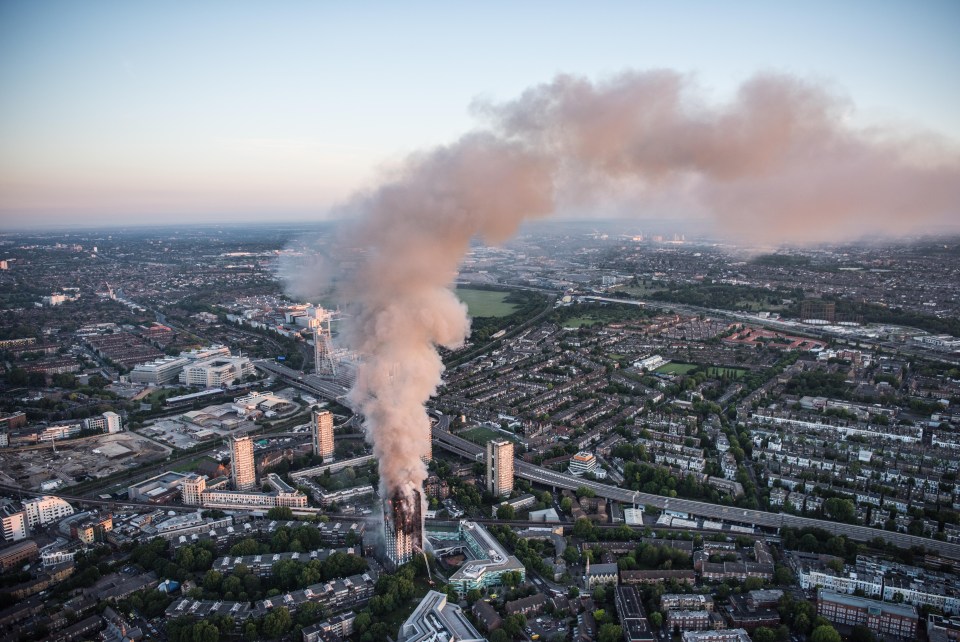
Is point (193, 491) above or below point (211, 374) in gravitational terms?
below

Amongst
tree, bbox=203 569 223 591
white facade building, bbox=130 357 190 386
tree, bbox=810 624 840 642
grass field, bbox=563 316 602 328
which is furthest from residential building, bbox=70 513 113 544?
grass field, bbox=563 316 602 328

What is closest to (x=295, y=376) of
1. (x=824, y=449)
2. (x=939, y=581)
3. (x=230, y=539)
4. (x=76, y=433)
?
(x=76, y=433)

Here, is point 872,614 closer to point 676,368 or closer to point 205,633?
point 205,633

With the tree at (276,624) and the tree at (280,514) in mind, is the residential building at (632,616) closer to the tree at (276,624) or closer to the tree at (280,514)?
the tree at (276,624)

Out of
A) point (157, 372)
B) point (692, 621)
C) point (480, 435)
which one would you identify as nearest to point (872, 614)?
point (692, 621)

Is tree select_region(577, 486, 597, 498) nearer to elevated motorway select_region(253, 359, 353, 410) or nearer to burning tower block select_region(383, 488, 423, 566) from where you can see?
burning tower block select_region(383, 488, 423, 566)

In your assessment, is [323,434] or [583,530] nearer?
[583,530]
